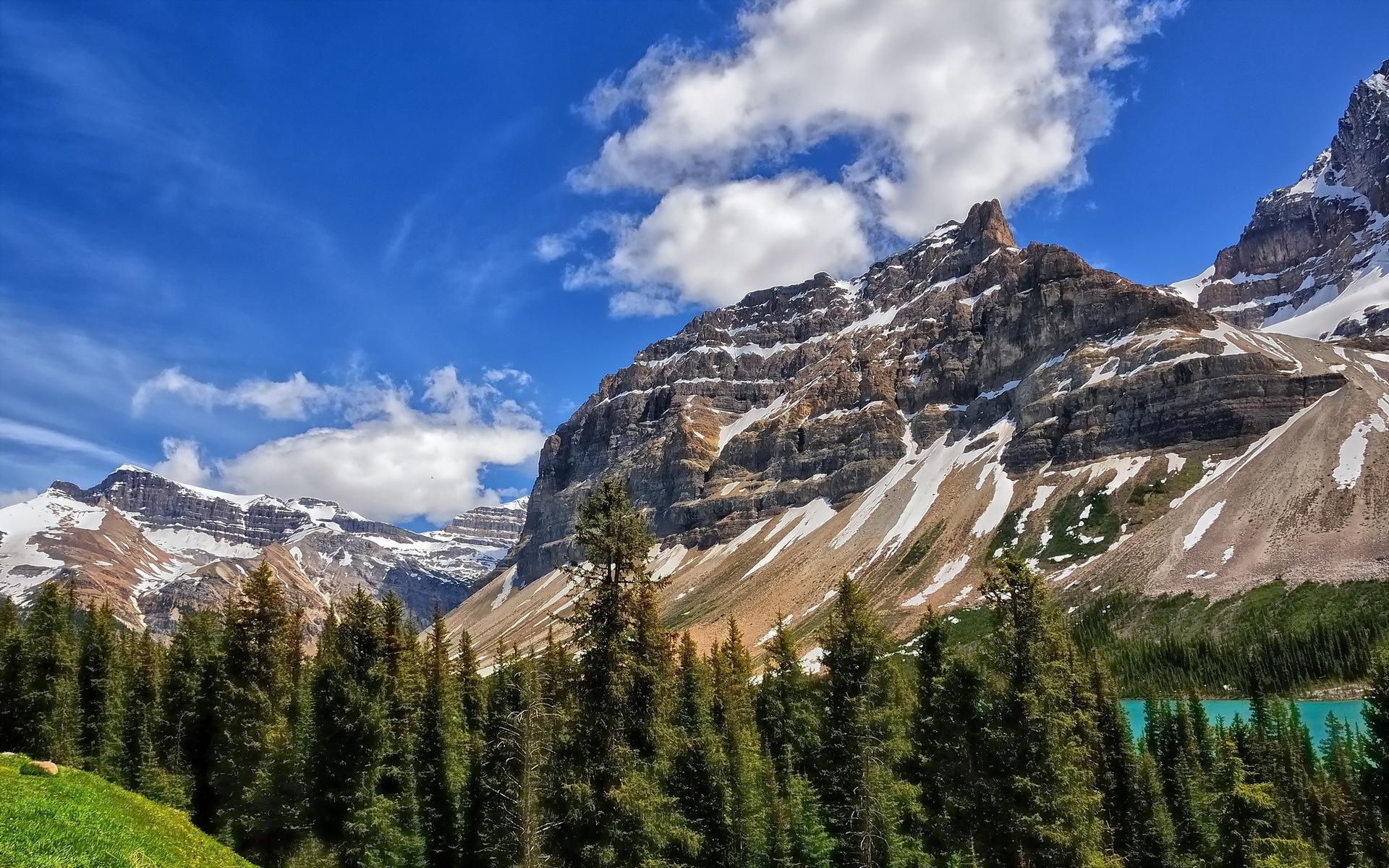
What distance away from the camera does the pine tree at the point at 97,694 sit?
49406 millimetres

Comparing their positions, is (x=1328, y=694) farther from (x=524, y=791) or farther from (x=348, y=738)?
(x=348, y=738)

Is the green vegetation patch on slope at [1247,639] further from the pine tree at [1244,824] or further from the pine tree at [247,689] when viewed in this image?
the pine tree at [247,689]

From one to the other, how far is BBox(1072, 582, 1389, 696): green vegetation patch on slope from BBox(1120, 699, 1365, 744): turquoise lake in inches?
136

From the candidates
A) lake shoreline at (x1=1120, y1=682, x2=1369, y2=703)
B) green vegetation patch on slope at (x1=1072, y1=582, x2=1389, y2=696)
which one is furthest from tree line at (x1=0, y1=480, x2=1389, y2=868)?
green vegetation patch on slope at (x1=1072, y1=582, x2=1389, y2=696)

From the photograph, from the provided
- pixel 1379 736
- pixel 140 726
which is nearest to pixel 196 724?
pixel 140 726

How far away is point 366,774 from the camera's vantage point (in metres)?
33.3

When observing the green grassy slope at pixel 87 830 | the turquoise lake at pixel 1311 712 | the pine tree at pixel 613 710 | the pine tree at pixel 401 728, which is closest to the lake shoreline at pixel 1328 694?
the turquoise lake at pixel 1311 712

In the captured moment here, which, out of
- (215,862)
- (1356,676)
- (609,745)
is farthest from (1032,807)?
(1356,676)

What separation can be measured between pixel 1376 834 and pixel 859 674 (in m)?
30.5

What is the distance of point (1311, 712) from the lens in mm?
116875

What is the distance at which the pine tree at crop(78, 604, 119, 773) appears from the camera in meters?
49.4

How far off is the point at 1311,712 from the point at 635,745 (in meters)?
129

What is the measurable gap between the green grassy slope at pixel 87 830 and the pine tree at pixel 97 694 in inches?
1036

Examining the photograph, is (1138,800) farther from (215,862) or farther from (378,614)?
(215,862)
